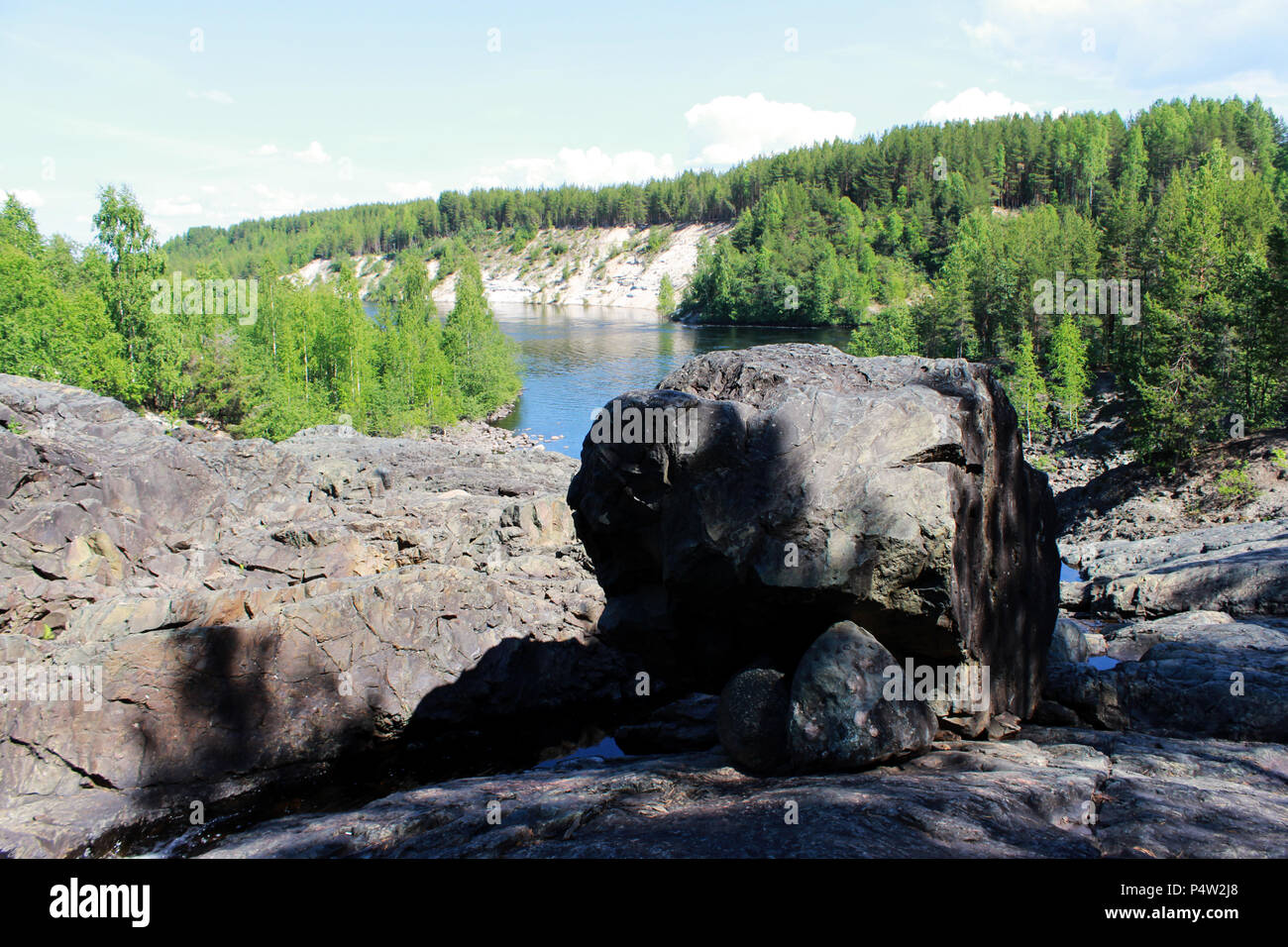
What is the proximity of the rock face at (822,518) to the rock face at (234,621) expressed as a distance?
24.7 feet

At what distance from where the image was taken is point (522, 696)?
1744cm

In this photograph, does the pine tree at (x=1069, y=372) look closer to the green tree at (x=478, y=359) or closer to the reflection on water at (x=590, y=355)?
the reflection on water at (x=590, y=355)

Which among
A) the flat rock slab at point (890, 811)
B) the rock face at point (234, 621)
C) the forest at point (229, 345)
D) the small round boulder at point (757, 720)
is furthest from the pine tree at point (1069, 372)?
the small round boulder at point (757, 720)

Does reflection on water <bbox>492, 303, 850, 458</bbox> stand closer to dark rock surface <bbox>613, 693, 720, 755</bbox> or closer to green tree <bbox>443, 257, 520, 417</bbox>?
green tree <bbox>443, 257, 520, 417</bbox>

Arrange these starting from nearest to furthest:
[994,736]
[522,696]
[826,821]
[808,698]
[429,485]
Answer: [826,821] < [808,698] < [994,736] < [522,696] < [429,485]

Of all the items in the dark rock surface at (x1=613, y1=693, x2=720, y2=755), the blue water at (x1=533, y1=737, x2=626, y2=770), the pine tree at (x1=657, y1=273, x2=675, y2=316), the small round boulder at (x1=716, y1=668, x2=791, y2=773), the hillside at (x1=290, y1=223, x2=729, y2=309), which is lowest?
the blue water at (x1=533, y1=737, x2=626, y2=770)

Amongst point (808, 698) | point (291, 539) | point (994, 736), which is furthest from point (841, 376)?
point (291, 539)

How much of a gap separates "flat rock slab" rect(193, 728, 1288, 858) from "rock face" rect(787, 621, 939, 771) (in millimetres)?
236

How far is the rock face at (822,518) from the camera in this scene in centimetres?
831

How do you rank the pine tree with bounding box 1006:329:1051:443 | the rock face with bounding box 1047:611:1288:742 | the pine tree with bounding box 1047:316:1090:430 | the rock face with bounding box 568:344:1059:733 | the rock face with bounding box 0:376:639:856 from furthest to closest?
the pine tree with bounding box 1006:329:1051:443 < the pine tree with bounding box 1047:316:1090:430 < the rock face with bounding box 0:376:639:856 < the rock face with bounding box 1047:611:1288:742 < the rock face with bounding box 568:344:1059:733

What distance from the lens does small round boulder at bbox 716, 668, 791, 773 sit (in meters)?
8.97

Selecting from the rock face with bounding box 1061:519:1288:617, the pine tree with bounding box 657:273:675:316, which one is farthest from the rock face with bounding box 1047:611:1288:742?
the pine tree with bounding box 657:273:675:316

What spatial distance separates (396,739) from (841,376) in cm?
1176
